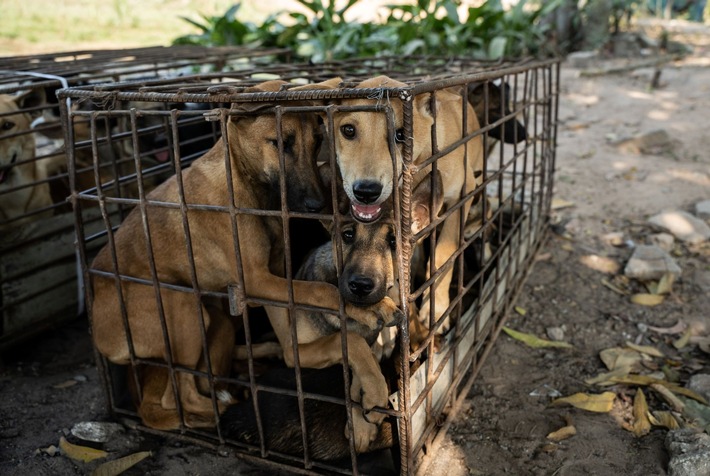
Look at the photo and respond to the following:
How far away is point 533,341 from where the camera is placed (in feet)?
13.1

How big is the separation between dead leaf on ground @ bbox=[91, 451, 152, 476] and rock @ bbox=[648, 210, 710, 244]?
4552mm

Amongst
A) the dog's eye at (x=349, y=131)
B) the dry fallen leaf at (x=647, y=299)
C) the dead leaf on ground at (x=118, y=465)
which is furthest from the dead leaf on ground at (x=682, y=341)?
the dead leaf on ground at (x=118, y=465)

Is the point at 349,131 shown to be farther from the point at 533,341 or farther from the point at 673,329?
the point at 673,329

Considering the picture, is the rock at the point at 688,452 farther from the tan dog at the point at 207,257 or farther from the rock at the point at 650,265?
the rock at the point at 650,265

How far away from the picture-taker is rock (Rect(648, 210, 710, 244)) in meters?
5.22

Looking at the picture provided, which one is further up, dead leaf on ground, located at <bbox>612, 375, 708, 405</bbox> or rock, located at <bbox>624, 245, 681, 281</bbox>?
rock, located at <bbox>624, 245, 681, 281</bbox>

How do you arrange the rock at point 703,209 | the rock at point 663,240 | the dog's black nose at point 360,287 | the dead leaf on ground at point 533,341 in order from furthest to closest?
the rock at point 703,209 < the rock at point 663,240 < the dead leaf on ground at point 533,341 < the dog's black nose at point 360,287

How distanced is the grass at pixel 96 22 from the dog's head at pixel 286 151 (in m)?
12.2

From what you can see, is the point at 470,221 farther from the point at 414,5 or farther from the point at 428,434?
the point at 414,5

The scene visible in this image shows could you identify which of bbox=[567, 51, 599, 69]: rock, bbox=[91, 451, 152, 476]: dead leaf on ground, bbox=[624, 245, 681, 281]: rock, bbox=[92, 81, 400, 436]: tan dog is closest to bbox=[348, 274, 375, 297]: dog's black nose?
bbox=[92, 81, 400, 436]: tan dog

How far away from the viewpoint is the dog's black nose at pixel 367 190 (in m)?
2.57

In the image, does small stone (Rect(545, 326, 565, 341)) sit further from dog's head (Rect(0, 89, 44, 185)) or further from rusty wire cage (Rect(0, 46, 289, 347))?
dog's head (Rect(0, 89, 44, 185))

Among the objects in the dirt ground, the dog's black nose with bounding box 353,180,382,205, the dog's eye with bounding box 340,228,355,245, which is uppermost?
the dog's black nose with bounding box 353,180,382,205

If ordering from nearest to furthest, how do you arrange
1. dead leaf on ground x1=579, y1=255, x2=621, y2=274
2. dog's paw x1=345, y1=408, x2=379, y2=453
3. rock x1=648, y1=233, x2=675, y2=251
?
dog's paw x1=345, y1=408, x2=379, y2=453 < dead leaf on ground x1=579, y1=255, x2=621, y2=274 < rock x1=648, y1=233, x2=675, y2=251
